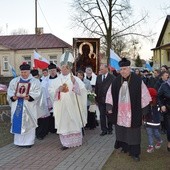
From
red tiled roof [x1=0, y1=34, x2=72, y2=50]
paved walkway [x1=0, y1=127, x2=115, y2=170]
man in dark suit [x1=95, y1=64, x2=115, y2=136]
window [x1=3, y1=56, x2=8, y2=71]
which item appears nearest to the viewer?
paved walkway [x1=0, y1=127, x2=115, y2=170]

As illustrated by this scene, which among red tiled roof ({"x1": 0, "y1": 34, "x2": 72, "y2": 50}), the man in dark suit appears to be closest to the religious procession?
the man in dark suit

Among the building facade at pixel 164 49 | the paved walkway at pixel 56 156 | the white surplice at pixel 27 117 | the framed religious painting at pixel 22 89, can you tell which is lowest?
the paved walkway at pixel 56 156

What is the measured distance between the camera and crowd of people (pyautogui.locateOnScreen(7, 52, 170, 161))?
23.9 ft

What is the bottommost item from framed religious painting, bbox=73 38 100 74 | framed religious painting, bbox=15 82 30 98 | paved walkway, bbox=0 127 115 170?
paved walkway, bbox=0 127 115 170

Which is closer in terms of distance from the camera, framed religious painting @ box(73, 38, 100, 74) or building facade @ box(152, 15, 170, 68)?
framed religious painting @ box(73, 38, 100, 74)

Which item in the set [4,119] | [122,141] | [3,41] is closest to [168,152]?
[122,141]

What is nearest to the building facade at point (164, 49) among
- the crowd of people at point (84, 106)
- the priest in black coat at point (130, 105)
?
the crowd of people at point (84, 106)

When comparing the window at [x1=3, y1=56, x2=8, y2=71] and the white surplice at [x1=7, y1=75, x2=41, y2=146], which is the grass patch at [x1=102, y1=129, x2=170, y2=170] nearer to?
the white surplice at [x1=7, y1=75, x2=41, y2=146]

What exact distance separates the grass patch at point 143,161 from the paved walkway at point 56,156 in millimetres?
179

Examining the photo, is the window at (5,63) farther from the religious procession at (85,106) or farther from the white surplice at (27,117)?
the white surplice at (27,117)

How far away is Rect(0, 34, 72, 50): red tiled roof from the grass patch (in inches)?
1608

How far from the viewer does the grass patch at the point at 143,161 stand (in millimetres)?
6762

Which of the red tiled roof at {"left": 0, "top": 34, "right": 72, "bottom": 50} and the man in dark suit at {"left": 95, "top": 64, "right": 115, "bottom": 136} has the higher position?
the red tiled roof at {"left": 0, "top": 34, "right": 72, "bottom": 50}

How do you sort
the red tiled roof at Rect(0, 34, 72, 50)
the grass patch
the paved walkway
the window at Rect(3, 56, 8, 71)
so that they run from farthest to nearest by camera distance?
1. the window at Rect(3, 56, 8, 71)
2. the red tiled roof at Rect(0, 34, 72, 50)
3. the paved walkway
4. the grass patch
